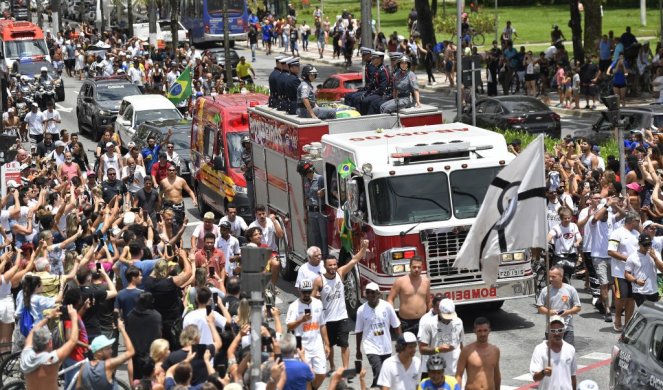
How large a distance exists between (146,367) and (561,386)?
13.0ft

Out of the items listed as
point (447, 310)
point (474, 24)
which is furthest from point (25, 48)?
point (447, 310)

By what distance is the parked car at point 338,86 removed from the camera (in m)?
36.5

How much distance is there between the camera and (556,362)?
12992 millimetres

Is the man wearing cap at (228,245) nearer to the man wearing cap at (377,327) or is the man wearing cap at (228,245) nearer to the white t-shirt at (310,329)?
the white t-shirt at (310,329)

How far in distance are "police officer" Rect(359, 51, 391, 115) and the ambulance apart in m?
3.28

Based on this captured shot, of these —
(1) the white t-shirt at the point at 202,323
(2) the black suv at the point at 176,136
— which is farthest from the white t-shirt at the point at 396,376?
(2) the black suv at the point at 176,136

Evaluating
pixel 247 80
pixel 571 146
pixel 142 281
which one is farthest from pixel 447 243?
pixel 247 80

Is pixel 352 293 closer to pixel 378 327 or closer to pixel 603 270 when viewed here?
pixel 603 270

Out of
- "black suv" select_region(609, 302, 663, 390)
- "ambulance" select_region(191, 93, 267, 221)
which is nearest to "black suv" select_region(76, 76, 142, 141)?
"ambulance" select_region(191, 93, 267, 221)

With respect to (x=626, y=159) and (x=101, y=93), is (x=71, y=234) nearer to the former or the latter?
(x=626, y=159)

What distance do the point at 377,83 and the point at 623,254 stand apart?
236 inches

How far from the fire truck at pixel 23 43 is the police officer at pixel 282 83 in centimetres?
3110

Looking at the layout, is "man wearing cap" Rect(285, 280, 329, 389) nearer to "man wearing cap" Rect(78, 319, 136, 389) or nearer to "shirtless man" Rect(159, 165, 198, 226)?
"man wearing cap" Rect(78, 319, 136, 389)

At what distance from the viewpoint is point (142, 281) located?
50.5ft
